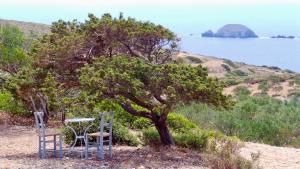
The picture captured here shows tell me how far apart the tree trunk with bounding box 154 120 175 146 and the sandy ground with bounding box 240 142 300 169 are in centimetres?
166

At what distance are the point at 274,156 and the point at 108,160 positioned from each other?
171 inches

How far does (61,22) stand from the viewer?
13242 mm

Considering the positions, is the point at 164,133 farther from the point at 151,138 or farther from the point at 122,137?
the point at 122,137

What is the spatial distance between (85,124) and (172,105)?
2.91 meters

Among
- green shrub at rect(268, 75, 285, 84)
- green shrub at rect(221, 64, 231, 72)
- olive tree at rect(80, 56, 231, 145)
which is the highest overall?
olive tree at rect(80, 56, 231, 145)

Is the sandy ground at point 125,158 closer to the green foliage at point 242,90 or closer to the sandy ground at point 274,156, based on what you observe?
the sandy ground at point 274,156

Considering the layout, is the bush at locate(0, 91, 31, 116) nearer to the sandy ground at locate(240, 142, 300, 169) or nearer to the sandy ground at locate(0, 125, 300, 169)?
the sandy ground at locate(0, 125, 300, 169)

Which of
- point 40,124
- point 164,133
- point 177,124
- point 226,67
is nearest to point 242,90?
point 177,124

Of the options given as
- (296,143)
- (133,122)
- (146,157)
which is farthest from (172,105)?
(296,143)

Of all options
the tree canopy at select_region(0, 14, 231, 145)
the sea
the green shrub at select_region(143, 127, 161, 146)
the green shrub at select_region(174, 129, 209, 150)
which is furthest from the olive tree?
the sea

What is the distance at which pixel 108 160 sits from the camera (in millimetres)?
10688

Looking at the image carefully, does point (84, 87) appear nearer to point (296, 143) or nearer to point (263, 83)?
point (296, 143)

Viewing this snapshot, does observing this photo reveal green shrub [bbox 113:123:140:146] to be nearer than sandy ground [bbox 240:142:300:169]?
No

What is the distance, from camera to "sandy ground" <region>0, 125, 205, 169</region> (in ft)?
32.9
